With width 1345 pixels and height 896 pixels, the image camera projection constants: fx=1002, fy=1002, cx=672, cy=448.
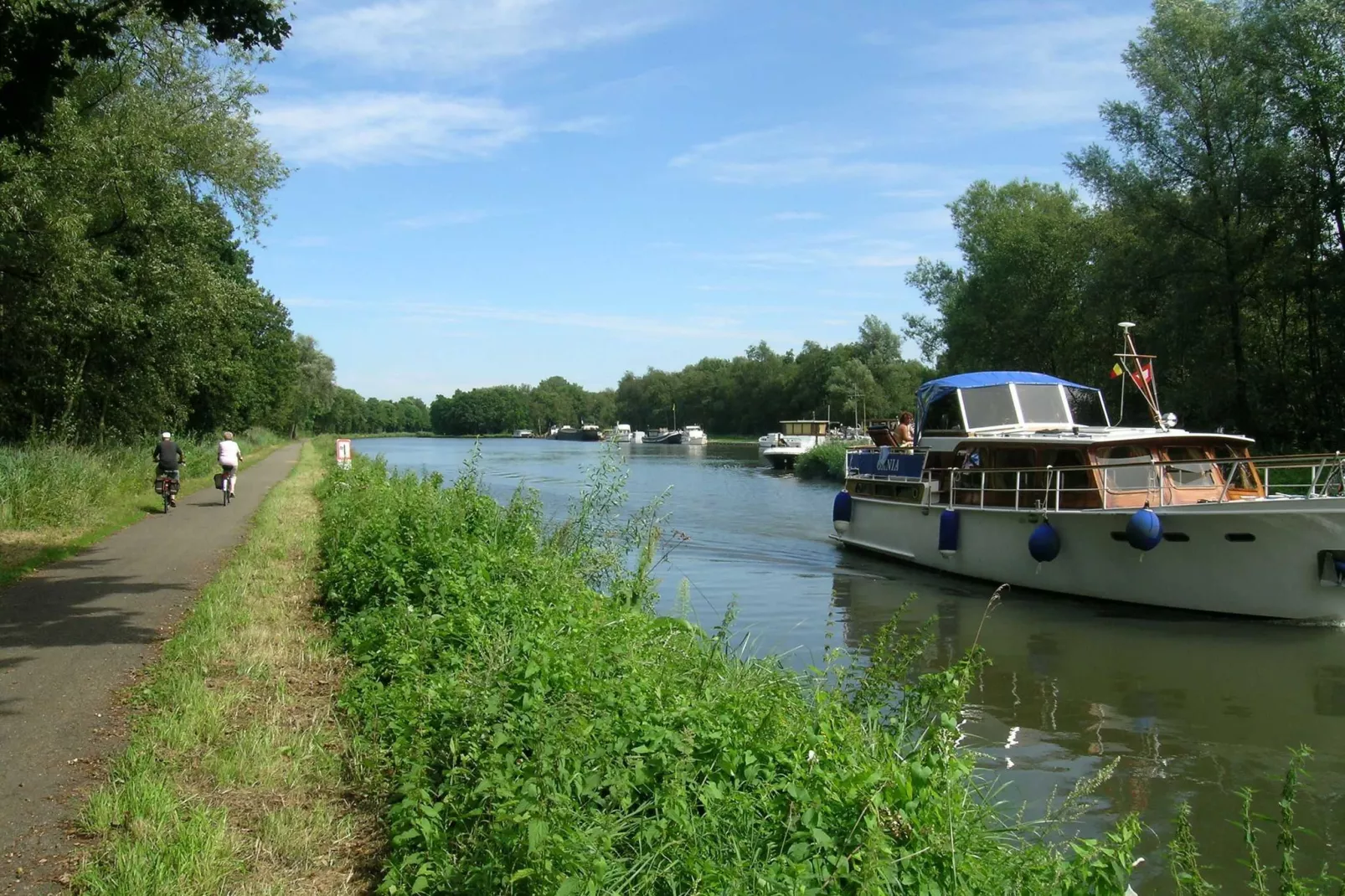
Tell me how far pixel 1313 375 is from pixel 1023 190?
80.4ft

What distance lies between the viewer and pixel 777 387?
415 ft

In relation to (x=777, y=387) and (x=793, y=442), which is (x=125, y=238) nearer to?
(x=793, y=442)

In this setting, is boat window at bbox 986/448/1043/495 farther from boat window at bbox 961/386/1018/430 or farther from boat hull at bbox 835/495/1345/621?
boat window at bbox 961/386/1018/430

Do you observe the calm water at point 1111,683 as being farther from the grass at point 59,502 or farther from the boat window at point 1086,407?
the grass at point 59,502

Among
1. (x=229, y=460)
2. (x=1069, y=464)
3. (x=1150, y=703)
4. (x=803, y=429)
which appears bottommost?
(x=1150, y=703)

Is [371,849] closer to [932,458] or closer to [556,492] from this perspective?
[932,458]

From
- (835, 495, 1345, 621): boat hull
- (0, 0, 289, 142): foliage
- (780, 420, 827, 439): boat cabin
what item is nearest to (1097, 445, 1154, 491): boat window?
(835, 495, 1345, 621): boat hull

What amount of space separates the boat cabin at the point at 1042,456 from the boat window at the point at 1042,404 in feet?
0.05

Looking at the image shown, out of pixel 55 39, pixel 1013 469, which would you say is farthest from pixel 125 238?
pixel 1013 469

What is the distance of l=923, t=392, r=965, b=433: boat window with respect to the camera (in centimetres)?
1939

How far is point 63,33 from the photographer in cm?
926

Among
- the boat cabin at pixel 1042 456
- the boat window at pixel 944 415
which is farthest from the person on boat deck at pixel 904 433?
the boat window at pixel 944 415

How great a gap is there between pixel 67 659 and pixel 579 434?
151 m

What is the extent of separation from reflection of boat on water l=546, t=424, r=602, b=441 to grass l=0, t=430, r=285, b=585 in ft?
386
